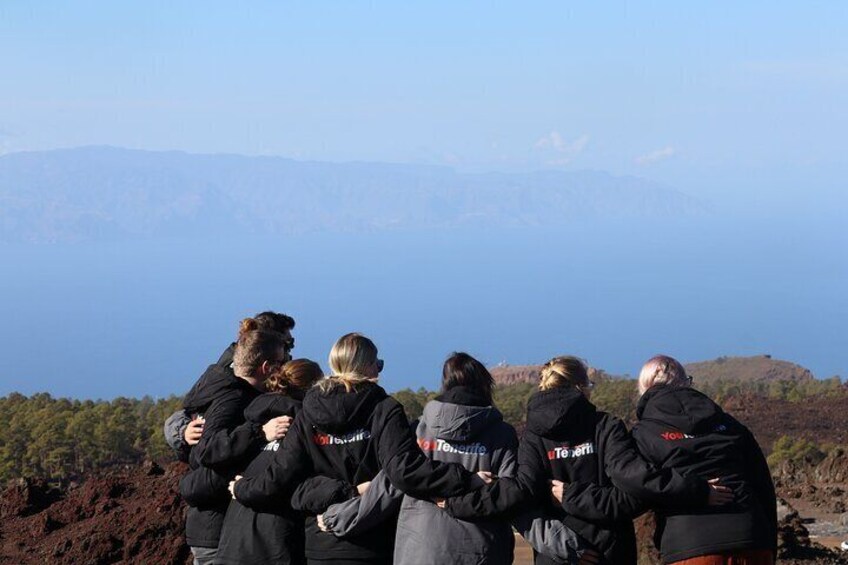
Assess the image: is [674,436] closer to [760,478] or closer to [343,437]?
[760,478]

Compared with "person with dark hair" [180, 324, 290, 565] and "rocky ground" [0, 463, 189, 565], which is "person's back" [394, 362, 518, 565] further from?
"rocky ground" [0, 463, 189, 565]

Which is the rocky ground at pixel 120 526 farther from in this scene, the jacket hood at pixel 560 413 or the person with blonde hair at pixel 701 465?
the jacket hood at pixel 560 413

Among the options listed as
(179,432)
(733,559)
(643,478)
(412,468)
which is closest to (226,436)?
(179,432)

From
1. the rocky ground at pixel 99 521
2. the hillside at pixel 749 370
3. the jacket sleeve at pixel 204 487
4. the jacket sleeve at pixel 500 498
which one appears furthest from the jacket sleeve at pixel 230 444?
the hillside at pixel 749 370

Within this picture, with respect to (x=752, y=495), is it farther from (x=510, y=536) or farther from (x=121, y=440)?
(x=121, y=440)

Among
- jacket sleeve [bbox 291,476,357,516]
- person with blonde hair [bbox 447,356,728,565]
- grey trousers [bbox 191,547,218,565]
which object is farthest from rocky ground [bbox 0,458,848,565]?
jacket sleeve [bbox 291,476,357,516]

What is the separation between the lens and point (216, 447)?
20.9 ft

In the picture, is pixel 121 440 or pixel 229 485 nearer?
pixel 229 485

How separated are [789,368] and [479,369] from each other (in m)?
39.8

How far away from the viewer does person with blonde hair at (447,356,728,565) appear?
573 centimetres

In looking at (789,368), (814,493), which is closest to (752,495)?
(814,493)

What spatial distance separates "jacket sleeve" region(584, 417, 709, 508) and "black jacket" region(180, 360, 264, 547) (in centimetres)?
178

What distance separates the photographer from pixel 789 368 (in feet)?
143

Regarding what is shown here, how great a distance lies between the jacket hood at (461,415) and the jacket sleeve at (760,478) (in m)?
1.23
